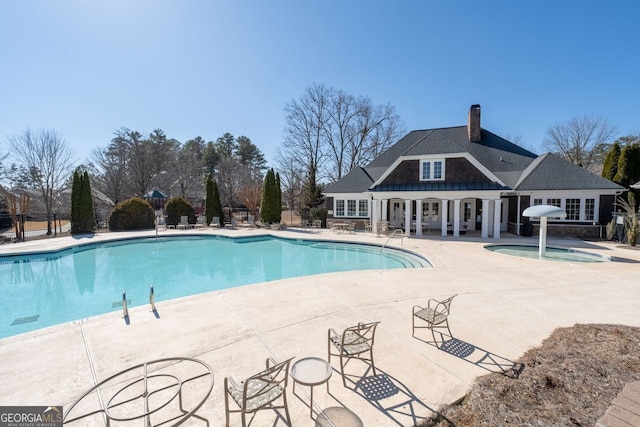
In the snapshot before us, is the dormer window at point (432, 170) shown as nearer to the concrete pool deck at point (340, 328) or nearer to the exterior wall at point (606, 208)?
the exterior wall at point (606, 208)

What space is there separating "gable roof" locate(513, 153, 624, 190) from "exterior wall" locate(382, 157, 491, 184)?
8.95 feet

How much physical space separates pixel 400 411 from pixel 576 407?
1860 millimetres

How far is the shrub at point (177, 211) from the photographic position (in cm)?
2273

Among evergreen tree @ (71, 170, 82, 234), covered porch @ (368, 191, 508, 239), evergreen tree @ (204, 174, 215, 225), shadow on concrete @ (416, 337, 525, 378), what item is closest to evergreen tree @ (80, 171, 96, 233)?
evergreen tree @ (71, 170, 82, 234)

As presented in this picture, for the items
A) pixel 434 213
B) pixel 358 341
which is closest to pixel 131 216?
pixel 434 213

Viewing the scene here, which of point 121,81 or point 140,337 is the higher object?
point 121,81

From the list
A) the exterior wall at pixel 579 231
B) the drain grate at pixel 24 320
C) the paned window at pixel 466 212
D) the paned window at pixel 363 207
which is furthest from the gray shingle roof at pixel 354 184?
the drain grate at pixel 24 320

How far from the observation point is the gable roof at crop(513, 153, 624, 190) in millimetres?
15727

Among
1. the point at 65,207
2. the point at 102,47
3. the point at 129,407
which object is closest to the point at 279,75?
the point at 102,47

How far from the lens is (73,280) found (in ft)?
34.4

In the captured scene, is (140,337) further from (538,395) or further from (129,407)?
(538,395)

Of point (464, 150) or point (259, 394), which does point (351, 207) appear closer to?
point (464, 150)

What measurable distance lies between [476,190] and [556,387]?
14.5 m

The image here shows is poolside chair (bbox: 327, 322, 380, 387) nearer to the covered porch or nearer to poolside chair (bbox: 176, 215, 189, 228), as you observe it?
the covered porch
